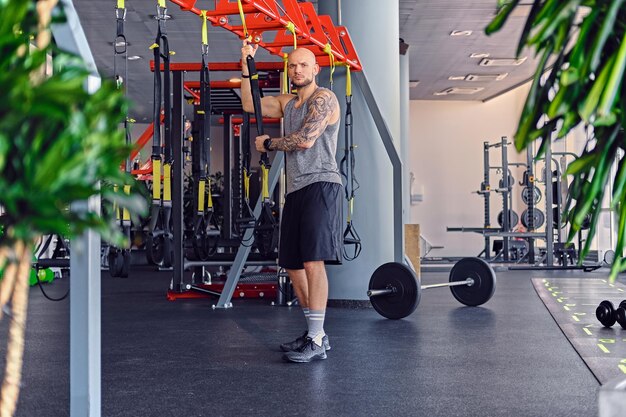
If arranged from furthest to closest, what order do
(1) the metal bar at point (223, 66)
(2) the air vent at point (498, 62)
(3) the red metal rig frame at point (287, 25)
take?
(2) the air vent at point (498, 62) → (1) the metal bar at point (223, 66) → (3) the red metal rig frame at point (287, 25)

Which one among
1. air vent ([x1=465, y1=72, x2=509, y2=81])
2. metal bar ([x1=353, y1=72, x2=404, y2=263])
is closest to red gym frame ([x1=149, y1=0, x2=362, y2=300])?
metal bar ([x1=353, y1=72, x2=404, y2=263])

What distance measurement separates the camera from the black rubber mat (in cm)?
298

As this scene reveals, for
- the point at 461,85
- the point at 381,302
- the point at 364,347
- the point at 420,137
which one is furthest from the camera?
the point at 420,137

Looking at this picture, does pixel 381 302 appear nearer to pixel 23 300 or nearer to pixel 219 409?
pixel 219 409

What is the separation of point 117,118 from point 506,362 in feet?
8.40

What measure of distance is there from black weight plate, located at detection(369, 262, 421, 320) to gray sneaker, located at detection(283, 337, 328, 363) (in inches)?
52.7

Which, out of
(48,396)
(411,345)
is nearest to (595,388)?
(411,345)

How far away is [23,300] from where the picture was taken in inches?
31.2

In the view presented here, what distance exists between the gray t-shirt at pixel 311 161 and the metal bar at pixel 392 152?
162cm

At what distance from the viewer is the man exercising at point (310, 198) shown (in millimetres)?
3104

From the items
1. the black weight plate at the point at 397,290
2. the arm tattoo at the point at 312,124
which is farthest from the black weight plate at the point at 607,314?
the arm tattoo at the point at 312,124

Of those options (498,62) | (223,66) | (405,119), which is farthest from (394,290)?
(498,62)

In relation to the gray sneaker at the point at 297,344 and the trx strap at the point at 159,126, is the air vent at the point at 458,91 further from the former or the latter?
the gray sneaker at the point at 297,344

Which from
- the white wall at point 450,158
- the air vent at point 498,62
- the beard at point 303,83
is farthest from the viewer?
the white wall at point 450,158
